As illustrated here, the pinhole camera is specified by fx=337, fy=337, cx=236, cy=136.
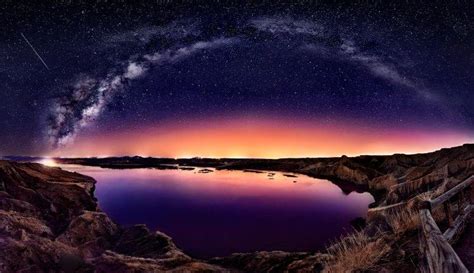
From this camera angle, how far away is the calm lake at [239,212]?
22531 mm

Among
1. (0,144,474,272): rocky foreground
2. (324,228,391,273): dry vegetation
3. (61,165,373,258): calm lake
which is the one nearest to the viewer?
(324,228,391,273): dry vegetation

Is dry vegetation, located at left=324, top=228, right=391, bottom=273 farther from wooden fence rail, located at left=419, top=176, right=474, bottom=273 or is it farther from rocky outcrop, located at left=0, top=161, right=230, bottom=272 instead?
rocky outcrop, located at left=0, top=161, right=230, bottom=272

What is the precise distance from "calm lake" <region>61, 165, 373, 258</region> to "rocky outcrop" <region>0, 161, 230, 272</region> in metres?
5.55

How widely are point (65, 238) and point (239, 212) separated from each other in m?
20.4

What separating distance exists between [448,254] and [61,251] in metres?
11.0

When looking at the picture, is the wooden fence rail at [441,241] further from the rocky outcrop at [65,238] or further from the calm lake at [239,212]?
the calm lake at [239,212]

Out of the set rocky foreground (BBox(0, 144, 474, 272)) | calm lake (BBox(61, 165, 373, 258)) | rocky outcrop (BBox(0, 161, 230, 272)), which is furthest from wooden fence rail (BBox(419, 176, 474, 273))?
calm lake (BBox(61, 165, 373, 258))

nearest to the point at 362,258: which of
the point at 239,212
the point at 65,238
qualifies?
the point at 65,238

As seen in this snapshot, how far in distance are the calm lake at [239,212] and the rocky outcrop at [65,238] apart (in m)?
5.55

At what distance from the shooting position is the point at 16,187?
14.3m

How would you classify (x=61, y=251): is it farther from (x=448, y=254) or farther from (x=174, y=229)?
(x=174, y=229)

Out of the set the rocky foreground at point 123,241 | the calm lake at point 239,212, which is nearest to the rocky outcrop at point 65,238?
the rocky foreground at point 123,241

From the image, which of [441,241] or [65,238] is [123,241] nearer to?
[65,238]

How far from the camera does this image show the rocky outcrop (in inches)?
398
